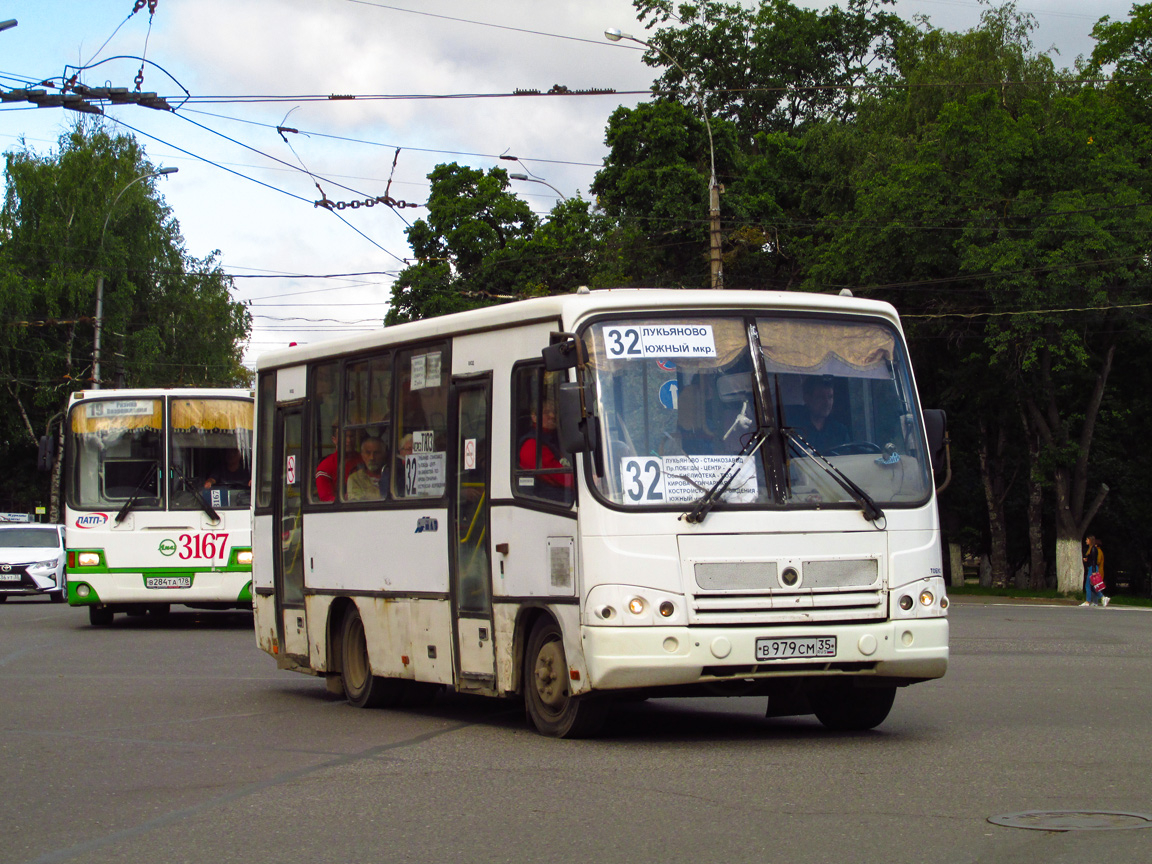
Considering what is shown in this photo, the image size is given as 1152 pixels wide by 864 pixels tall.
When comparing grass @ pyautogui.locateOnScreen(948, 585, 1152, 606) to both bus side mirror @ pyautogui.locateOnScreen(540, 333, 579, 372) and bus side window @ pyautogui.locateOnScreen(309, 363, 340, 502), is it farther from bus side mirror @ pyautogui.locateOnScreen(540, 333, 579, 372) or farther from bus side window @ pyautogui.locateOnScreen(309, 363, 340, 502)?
bus side mirror @ pyautogui.locateOnScreen(540, 333, 579, 372)

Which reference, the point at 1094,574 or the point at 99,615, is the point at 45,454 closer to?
the point at 99,615

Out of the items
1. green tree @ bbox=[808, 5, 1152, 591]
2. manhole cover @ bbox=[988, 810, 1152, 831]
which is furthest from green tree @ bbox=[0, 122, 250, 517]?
manhole cover @ bbox=[988, 810, 1152, 831]

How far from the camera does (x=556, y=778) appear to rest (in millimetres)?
8531

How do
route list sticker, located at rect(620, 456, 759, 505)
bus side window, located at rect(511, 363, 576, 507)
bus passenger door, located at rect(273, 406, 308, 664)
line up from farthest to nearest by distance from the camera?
bus passenger door, located at rect(273, 406, 308, 664) < bus side window, located at rect(511, 363, 576, 507) < route list sticker, located at rect(620, 456, 759, 505)

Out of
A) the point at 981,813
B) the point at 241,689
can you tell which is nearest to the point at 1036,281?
the point at 241,689

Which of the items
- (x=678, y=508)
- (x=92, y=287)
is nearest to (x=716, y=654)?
(x=678, y=508)

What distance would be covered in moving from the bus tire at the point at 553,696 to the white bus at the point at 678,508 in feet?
0.05

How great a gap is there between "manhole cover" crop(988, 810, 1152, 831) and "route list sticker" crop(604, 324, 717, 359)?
3.76 meters

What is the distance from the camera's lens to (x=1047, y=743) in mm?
9758

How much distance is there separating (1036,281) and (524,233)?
3206 centimetres

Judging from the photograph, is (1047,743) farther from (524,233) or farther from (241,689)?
(524,233)

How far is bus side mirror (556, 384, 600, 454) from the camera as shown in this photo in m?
9.58

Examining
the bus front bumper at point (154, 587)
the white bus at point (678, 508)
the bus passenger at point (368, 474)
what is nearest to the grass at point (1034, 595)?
the bus front bumper at point (154, 587)

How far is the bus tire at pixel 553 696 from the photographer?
396 inches
